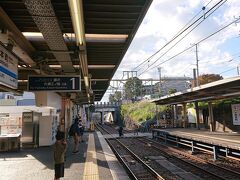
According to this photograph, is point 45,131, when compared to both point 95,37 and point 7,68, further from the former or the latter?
point 7,68

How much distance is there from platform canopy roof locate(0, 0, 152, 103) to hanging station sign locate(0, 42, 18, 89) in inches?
15.8

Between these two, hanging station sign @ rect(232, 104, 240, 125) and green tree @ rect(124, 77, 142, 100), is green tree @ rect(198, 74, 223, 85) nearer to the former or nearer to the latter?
green tree @ rect(124, 77, 142, 100)

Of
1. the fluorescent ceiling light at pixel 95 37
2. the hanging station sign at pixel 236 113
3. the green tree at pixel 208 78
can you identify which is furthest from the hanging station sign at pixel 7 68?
the green tree at pixel 208 78

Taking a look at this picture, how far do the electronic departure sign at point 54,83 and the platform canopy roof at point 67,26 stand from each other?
0.58m

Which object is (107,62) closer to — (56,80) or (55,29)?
(56,80)

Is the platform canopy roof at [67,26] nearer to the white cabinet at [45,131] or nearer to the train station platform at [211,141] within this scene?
the train station platform at [211,141]

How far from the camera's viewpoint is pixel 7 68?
21.0 ft

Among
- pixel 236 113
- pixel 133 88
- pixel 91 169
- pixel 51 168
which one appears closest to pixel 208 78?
pixel 133 88

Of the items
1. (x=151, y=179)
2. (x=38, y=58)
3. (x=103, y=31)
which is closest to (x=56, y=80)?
(x=38, y=58)

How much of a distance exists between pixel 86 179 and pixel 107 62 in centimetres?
465

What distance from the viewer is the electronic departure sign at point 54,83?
28.7ft

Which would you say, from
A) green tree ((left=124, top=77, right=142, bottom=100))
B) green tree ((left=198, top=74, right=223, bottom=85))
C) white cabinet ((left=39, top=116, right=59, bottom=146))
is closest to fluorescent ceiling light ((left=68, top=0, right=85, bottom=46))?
white cabinet ((left=39, top=116, right=59, bottom=146))

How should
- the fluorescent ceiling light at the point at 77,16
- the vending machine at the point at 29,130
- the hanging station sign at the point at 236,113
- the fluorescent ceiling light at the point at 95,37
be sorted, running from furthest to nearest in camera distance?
1. the hanging station sign at the point at 236,113
2. the vending machine at the point at 29,130
3. the fluorescent ceiling light at the point at 95,37
4. the fluorescent ceiling light at the point at 77,16

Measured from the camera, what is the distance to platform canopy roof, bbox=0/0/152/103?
5491mm
